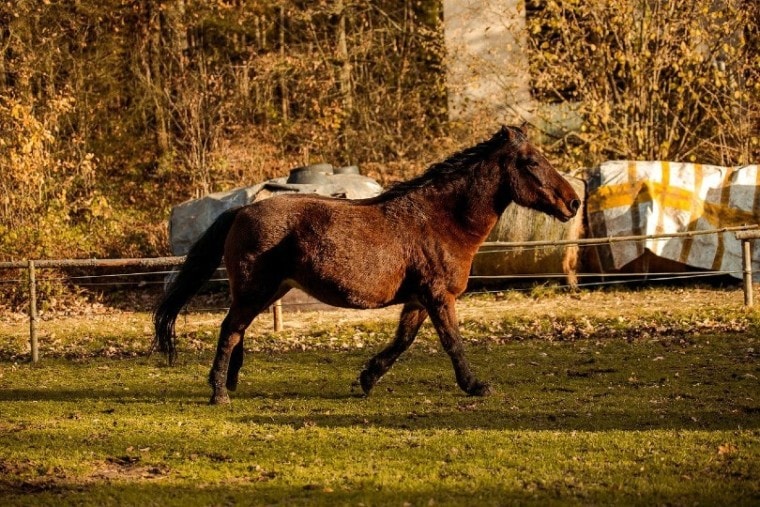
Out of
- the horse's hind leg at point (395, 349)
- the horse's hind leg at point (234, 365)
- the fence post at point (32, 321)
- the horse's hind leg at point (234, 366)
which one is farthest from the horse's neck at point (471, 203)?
the fence post at point (32, 321)

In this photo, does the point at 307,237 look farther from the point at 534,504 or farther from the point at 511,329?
the point at 511,329

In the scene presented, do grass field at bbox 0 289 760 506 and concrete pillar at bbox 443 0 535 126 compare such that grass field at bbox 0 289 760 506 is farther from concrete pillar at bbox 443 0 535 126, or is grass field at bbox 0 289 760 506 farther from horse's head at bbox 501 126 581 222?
concrete pillar at bbox 443 0 535 126

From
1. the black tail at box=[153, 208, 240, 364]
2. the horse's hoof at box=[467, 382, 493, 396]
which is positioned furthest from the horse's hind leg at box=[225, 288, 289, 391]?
the horse's hoof at box=[467, 382, 493, 396]

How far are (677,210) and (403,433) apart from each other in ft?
33.7

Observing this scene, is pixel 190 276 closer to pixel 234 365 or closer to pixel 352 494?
pixel 234 365

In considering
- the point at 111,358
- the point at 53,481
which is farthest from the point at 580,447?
the point at 111,358

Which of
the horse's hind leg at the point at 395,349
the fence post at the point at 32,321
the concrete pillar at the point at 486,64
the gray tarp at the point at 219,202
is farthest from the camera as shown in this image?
the concrete pillar at the point at 486,64

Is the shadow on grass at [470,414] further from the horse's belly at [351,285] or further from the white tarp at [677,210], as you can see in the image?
the white tarp at [677,210]

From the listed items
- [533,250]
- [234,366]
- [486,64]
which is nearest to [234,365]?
[234,366]

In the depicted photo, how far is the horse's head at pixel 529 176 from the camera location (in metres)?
8.48

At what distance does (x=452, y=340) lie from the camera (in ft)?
27.1

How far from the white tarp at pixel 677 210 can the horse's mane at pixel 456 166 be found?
25.4 feet

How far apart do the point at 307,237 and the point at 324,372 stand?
2374mm

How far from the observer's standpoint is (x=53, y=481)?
19.1ft
